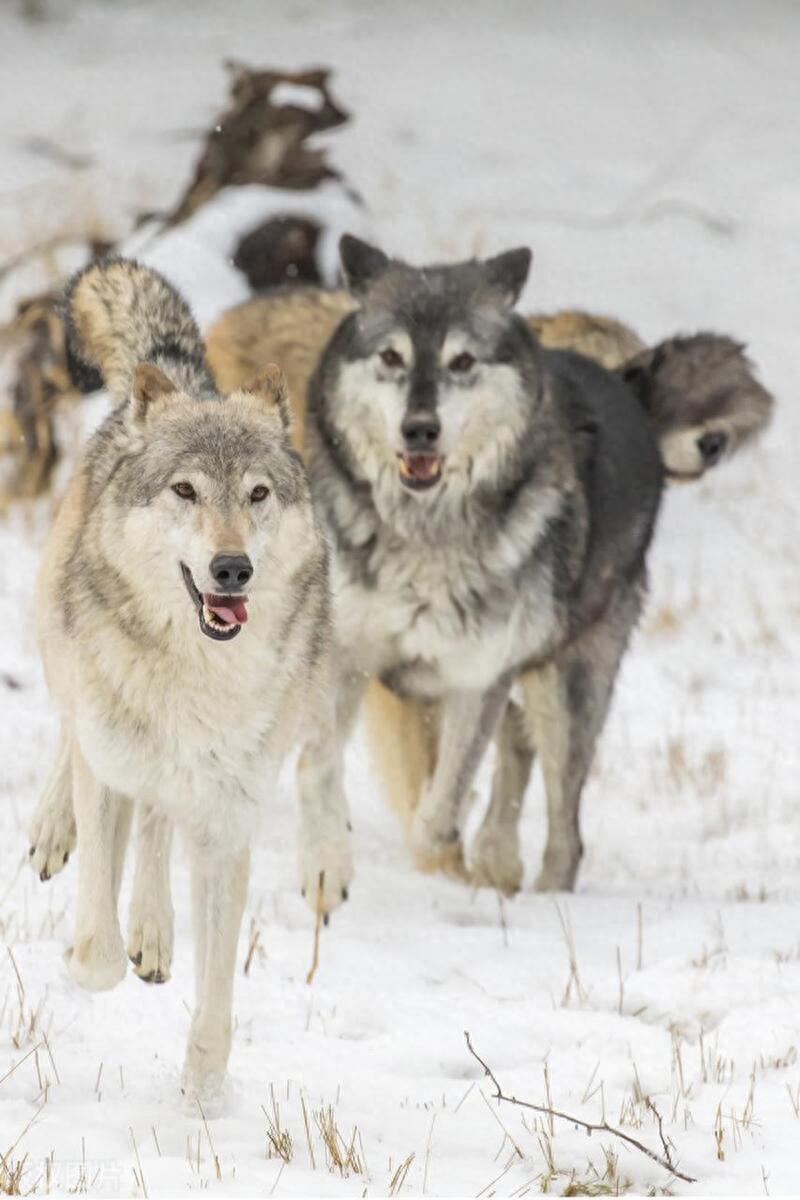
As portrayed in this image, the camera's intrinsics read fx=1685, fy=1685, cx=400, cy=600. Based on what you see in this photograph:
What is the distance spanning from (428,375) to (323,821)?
1463 mm

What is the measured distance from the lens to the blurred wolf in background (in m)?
5.60

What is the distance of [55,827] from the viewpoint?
4473 millimetres

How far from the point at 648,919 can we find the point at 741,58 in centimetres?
1510

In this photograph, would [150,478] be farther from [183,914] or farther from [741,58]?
[741,58]

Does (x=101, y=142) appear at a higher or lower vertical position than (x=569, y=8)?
lower

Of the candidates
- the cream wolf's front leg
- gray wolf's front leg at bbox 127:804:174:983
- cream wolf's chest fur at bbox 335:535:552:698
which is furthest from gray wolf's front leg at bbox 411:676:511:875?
gray wolf's front leg at bbox 127:804:174:983

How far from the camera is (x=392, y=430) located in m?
5.46

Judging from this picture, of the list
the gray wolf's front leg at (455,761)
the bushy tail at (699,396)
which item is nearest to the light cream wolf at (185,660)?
the gray wolf's front leg at (455,761)

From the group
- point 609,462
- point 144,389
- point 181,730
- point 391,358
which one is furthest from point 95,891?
point 609,462

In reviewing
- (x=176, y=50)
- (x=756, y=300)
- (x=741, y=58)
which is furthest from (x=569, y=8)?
(x=756, y=300)

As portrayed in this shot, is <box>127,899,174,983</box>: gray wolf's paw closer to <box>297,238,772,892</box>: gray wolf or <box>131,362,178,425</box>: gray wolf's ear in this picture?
<box>131,362,178,425</box>: gray wolf's ear

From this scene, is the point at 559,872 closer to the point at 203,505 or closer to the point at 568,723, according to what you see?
the point at 568,723

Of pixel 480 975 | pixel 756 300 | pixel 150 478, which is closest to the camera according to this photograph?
pixel 150 478

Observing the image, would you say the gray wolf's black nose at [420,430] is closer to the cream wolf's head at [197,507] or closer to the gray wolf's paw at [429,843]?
the cream wolf's head at [197,507]
